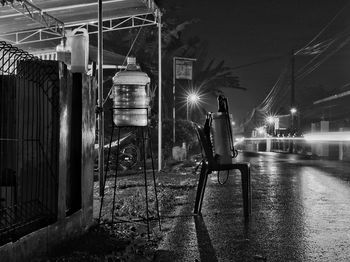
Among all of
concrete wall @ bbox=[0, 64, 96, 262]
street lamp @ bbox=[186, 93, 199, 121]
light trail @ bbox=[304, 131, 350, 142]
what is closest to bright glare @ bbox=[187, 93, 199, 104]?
street lamp @ bbox=[186, 93, 199, 121]

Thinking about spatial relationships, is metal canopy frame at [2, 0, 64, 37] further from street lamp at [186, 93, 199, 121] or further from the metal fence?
street lamp at [186, 93, 199, 121]

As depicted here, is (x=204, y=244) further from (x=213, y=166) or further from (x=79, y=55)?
(x=79, y=55)

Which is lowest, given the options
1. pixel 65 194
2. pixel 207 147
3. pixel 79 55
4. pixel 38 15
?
pixel 65 194

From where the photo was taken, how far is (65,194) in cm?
565

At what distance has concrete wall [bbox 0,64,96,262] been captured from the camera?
4492 mm

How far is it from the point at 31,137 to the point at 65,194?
2.66 ft

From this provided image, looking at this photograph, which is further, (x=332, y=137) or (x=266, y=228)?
(x=332, y=137)

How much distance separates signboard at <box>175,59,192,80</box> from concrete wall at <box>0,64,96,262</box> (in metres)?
16.9

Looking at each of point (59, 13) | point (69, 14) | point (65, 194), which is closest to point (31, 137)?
point (65, 194)

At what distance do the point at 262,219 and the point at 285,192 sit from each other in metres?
3.52

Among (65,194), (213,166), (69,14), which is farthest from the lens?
(69,14)

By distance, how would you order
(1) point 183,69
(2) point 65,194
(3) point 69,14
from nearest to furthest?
1. (2) point 65,194
2. (3) point 69,14
3. (1) point 183,69

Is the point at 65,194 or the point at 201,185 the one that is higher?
the point at 65,194

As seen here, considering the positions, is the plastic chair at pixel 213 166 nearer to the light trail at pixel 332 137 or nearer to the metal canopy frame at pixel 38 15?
the metal canopy frame at pixel 38 15
